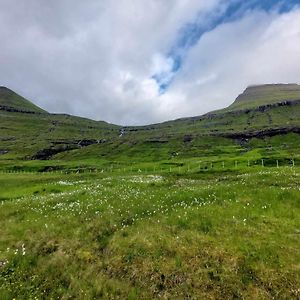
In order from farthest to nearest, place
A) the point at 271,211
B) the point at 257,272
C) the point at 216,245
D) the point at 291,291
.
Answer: the point at 271,211
the point at 216,245
the point at 257,272
the point at 291,291

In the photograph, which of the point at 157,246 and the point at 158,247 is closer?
the point at 158,247

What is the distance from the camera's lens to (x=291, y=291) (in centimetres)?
1489

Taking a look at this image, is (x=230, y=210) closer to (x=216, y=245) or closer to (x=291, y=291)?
(x=216, y=245)

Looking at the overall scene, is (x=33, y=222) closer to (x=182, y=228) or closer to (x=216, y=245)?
(x=182, y=228)

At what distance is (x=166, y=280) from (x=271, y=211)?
9.26 metres

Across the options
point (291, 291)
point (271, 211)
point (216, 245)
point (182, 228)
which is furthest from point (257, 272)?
point (271, 211)

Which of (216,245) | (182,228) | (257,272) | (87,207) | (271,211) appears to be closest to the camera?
(257,272)

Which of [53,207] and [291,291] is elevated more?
[53,207]

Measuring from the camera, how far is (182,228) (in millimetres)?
20641

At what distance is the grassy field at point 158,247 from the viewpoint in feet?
52.0

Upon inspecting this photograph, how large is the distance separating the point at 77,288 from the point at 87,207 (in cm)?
926

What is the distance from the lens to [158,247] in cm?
1864

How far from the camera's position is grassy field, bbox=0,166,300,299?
52.0ft

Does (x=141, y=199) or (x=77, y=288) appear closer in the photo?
(x=77, y=288)
